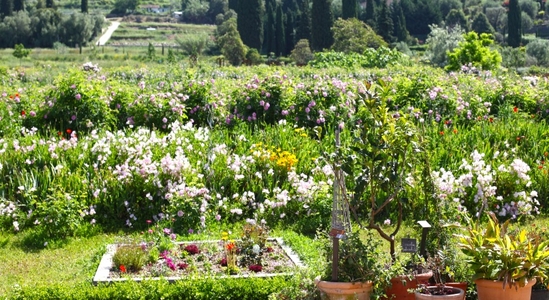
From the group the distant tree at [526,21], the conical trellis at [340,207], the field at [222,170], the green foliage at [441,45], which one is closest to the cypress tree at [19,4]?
the distant tree at [526,21]

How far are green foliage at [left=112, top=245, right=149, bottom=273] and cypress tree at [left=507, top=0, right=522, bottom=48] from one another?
5141 cm

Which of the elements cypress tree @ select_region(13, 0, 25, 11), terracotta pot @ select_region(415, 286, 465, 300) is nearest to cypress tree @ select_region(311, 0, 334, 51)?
cypress tree @ select_region(13, 0, 25, 11)

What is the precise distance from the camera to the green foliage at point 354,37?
43562mm

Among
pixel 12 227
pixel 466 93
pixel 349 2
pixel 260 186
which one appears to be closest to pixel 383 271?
pixel 260 186

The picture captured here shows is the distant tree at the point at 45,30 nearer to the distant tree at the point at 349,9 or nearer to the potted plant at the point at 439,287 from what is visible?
the distant tree at the point at 349,9

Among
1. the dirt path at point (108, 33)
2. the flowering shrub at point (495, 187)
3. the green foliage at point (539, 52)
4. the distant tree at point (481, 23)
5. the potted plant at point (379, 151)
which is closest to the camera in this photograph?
the potted plant at point (379, 151)

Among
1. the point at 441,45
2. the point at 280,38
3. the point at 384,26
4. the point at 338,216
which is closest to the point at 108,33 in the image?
the point at 280,38

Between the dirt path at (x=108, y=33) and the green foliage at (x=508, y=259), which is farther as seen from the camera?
the dirt path at (x=108, y=33)

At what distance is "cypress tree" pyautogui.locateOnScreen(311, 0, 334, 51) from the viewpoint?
50.2 m

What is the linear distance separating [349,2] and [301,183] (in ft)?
165

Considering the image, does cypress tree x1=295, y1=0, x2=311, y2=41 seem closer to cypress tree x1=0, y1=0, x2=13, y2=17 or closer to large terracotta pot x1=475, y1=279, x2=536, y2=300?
cypress tree x1=0, y1=0, x2=13, y2=17

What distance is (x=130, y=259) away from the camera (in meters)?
5.79

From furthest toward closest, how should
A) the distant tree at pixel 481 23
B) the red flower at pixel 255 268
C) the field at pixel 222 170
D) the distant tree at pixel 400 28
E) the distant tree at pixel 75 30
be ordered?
the distant tree at pixel 481 23, the distant tree at pixel 75 30, the distant tree at pixel 400 28, the red flower at pixel 255 268, the field at pixel 222 170

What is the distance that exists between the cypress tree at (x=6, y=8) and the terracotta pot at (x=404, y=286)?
71.6 m
